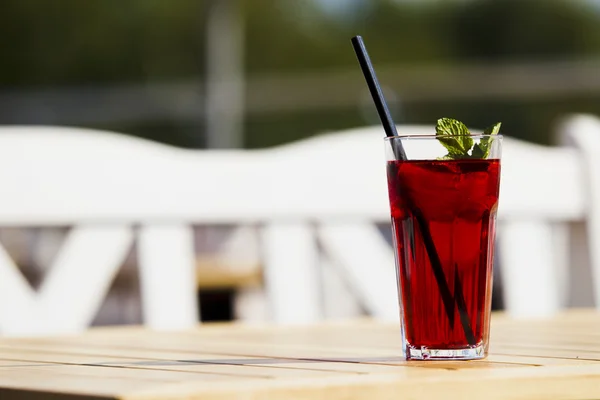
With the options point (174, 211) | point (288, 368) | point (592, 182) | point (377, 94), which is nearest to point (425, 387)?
point (288, 368)

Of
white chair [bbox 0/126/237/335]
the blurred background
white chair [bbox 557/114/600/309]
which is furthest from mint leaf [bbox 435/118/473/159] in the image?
the blurred background

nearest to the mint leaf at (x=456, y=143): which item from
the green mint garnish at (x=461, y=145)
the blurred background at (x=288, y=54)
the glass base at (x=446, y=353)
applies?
the green mint garnish at (x=461, y=145)

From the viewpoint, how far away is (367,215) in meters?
1.38

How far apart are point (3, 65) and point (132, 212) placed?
624 inches

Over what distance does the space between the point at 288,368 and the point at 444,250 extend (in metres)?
0.12

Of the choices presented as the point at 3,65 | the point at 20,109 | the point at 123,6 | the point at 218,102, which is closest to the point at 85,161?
the point at 218,102

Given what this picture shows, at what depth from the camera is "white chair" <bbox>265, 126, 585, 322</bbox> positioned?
1329 millimetres

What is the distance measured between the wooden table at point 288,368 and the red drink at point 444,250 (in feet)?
0.08

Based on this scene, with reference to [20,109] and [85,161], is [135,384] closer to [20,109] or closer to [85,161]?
[85,161]

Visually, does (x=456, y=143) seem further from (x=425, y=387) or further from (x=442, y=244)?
(x=425, y=387)

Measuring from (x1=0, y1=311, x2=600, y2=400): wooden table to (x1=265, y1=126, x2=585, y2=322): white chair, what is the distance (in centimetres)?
45

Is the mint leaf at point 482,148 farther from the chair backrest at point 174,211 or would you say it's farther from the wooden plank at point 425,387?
the chair backrest at point 174,211

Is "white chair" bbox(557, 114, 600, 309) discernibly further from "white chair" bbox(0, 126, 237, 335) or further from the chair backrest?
"white chair" bbox(0, 126, 237, 335)

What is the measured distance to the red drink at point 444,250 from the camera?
637 mm
